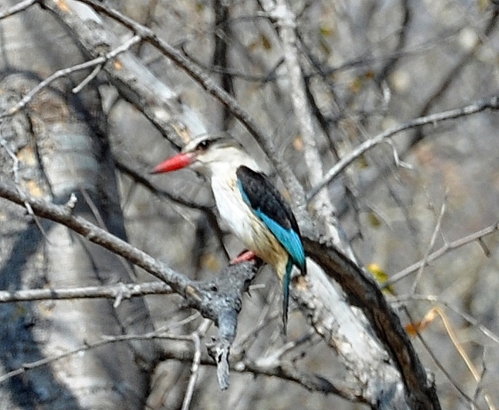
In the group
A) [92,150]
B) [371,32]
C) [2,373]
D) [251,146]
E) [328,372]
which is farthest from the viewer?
[328,372]

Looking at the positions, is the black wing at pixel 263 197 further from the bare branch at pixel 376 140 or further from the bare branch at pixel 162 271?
the bare branch at pixel 162 271

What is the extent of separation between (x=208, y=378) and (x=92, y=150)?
279cm

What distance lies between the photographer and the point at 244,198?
130 inches

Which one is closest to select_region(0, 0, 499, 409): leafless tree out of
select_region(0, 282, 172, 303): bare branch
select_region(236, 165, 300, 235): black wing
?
select_region(0, 282, 172, 303): bare branch

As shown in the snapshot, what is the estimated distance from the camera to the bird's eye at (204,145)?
10.6 feet

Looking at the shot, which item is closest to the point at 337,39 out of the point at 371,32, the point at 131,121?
the point at 371,32

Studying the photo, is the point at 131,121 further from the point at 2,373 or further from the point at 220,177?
the point at 2,373

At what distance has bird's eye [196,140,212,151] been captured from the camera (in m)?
3.23

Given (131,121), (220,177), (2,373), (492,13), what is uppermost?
(131,121)

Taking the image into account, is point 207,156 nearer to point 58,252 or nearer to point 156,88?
point 156,88

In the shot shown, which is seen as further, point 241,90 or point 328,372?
point 328,372

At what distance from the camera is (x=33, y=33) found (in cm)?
330

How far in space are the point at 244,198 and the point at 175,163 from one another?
26cm

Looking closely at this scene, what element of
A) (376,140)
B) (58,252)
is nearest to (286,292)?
(376,140)
